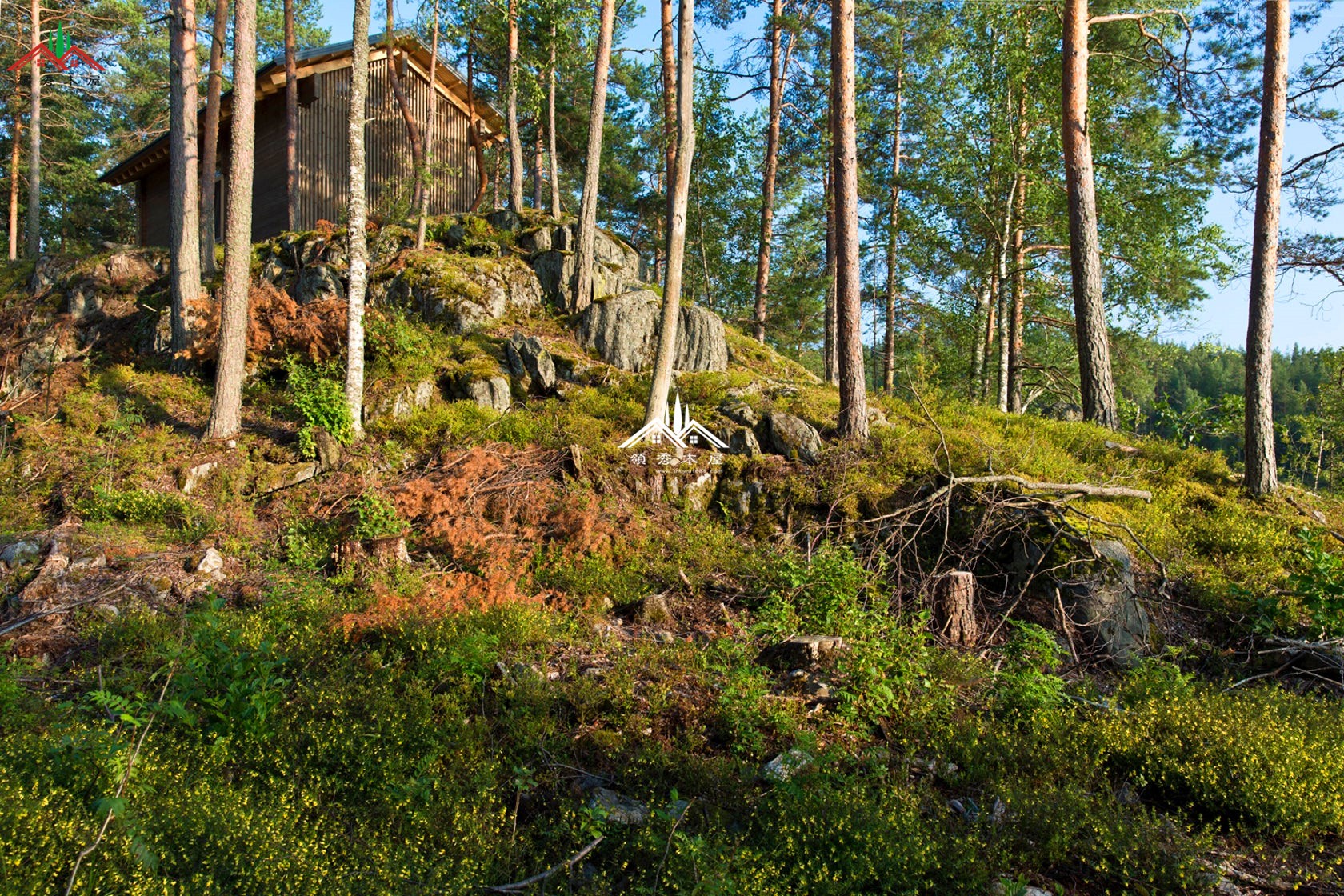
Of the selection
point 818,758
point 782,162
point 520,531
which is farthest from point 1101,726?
point 782,162

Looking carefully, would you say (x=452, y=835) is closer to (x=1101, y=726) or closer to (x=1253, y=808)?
(x=1101, y=726)

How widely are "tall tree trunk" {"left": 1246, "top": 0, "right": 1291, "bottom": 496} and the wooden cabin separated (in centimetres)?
1611

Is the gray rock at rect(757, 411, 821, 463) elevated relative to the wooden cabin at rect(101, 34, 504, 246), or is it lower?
lower

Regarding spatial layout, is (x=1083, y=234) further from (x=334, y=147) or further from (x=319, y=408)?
(x=334, y=147)

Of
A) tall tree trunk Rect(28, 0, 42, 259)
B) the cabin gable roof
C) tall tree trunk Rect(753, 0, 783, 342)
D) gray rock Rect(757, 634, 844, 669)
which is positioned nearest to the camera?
gray rock Rect(757, 634, 844, 669)

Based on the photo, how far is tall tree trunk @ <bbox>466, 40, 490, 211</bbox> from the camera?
2192 cm

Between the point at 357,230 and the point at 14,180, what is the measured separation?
2496cm

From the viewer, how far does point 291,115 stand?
727 inches

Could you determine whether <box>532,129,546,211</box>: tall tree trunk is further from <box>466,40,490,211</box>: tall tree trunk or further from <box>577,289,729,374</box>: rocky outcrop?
<box>577,289,729,374</box>: rocky outcrop

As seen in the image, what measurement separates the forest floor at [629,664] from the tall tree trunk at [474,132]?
13.8m

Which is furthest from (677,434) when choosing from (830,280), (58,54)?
(58,54)

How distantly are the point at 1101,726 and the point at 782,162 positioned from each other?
1947 centimetres

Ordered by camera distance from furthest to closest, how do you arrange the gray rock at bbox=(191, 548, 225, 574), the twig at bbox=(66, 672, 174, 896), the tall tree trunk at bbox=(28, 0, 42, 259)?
the tall tree trunk at bbox=(28, 0, 42, 259), the gray rock at bbox=(191, 548, 225, 574), the twig at bbox=(66, 672, 174, 896)

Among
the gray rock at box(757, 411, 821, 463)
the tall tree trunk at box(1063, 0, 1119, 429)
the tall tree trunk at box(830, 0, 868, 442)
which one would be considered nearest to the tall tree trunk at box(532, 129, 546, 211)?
the tall tree trunk at box(830, 0, 868, 442)
